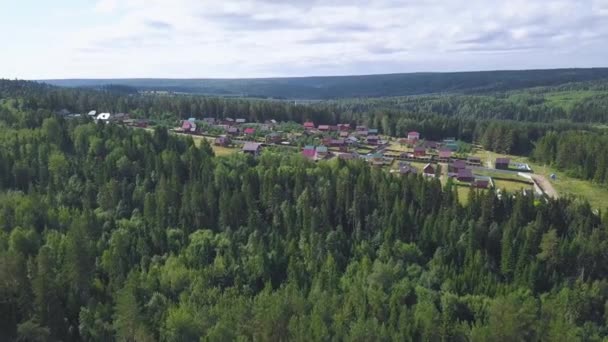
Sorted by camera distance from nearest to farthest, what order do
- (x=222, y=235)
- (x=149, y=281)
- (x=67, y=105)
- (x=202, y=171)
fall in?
1. (x=149, y=281)
2. (x=222, y=235)
3. (x=202, y=171)
4. (x=67, y=105)

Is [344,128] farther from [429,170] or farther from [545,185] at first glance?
[545,185]

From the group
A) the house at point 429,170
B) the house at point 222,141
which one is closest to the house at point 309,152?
the house at point 222,141

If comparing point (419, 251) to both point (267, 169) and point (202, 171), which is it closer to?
point (267, 169)

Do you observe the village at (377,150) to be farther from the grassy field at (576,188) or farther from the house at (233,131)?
the grassy field at (576,188)

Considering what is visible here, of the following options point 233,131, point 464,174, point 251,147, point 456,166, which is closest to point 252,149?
point 251,147

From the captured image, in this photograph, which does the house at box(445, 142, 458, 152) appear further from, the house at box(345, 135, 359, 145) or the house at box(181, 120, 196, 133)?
the house at box(181, 120, 196, 133)

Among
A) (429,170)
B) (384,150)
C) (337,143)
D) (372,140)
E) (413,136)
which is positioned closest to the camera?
(429,170)

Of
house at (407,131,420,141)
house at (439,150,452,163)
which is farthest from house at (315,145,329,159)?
house at (407,131,420,141)

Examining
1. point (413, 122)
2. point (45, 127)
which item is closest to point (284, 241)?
point (45, 127)
